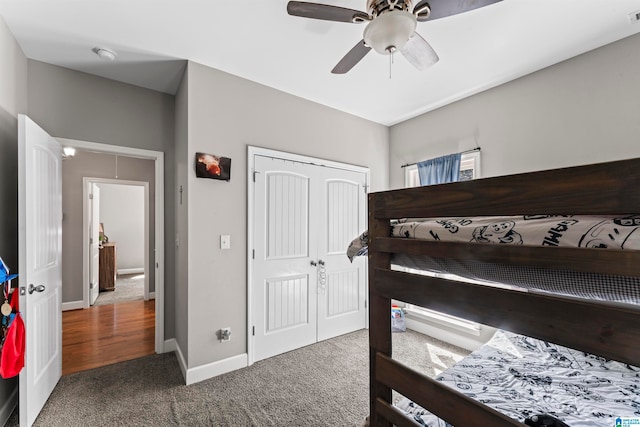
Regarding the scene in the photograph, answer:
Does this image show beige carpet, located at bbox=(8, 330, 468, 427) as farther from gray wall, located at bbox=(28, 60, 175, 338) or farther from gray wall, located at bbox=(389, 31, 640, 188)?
gray wall, located at bbox=(389, 31, 640, 188)

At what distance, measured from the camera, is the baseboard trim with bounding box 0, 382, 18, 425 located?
5.95 feet

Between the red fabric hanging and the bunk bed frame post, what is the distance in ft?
6.77

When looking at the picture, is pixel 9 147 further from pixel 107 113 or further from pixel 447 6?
pixel 447 6

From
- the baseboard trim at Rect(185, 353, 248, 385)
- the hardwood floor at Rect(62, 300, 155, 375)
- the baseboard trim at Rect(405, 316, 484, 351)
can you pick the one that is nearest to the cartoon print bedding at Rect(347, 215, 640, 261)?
the baseboard trim at Rect(185, 353, 248, 385)

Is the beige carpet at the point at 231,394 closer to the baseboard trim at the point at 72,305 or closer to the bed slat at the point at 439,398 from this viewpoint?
the bed slat at the point at 439,398

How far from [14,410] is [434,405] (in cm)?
293

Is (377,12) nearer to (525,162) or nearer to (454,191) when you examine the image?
(454,191)

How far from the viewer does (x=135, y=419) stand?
185 cm

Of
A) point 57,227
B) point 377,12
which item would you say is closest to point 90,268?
point 57,227

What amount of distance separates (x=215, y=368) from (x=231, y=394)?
35 centimetres

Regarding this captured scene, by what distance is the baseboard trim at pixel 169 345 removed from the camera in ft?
9.30

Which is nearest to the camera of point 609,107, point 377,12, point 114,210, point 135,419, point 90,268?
point 377,12

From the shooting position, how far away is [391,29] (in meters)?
1.36

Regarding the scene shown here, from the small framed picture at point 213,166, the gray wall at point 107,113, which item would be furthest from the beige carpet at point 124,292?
the small framed picture at point 213,166
